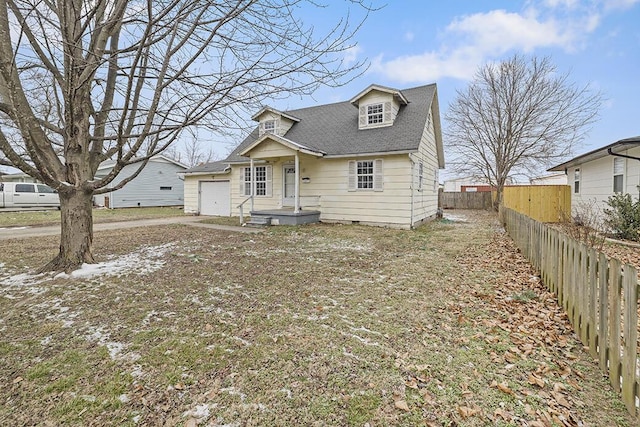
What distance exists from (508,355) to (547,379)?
0.40 m

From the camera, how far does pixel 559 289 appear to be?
4.31m

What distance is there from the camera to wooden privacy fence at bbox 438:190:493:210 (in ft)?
89.2

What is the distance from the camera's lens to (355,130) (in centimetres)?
1444

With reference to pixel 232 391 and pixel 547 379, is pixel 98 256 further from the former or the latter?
pixel 547 379

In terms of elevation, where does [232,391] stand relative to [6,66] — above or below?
below

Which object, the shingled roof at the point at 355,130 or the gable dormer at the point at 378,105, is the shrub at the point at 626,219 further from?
the gable dormer at the point at 378,105

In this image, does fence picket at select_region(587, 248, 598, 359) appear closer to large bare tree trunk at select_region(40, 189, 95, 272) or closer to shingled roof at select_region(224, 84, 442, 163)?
large bare tree trunk at select_region(40, 189, 95, 272)

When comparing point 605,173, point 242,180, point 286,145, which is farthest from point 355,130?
point 605,173

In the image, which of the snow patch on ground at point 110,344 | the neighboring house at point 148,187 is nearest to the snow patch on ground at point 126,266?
the snow patch on ground at point 110,344

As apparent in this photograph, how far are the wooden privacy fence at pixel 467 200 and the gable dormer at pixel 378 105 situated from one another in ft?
49.8

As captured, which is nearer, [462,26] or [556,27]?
[462,26]

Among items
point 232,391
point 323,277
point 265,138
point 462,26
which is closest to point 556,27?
point 462,26

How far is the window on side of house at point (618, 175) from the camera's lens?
34.4ft

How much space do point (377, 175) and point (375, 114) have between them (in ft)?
10.1
